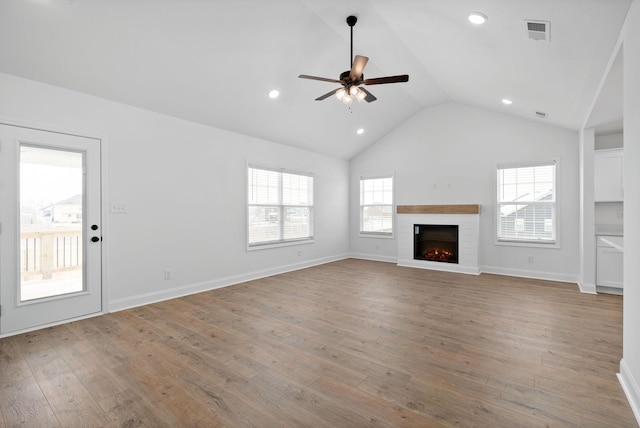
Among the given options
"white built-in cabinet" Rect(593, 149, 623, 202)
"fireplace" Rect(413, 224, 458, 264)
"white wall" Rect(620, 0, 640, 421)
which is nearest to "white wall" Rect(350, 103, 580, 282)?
"white built-in cabinet" Rect(593, 149, 623, 202)

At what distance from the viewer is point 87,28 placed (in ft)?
9.51

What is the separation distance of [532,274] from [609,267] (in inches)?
49.5

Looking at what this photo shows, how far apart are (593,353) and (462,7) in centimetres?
323

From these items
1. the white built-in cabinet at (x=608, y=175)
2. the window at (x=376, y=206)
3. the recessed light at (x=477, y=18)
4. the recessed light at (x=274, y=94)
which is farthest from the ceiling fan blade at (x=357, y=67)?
the window at (x=376, y=206)

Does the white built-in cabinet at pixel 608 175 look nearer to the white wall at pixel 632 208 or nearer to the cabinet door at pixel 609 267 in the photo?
the cabinet door at pixel 609 267

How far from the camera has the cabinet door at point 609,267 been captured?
14.6ft

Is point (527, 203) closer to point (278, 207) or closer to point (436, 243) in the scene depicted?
point (436, 243)

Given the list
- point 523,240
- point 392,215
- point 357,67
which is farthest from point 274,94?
Result: point 523,240

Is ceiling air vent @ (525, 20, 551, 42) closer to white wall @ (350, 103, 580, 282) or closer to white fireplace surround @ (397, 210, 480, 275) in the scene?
white wall @ (350, 103, 580, 282)

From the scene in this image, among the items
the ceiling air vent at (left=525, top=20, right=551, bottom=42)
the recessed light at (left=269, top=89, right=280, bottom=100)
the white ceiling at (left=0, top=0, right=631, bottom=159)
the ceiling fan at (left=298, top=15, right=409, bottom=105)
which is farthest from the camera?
the recessed light at (left=269, top=89, right=280, bottom=100)

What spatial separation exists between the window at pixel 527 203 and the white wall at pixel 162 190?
14.8 feet

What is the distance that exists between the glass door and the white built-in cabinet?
23.3 feet

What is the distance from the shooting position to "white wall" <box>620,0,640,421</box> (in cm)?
191

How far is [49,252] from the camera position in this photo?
135 inches
